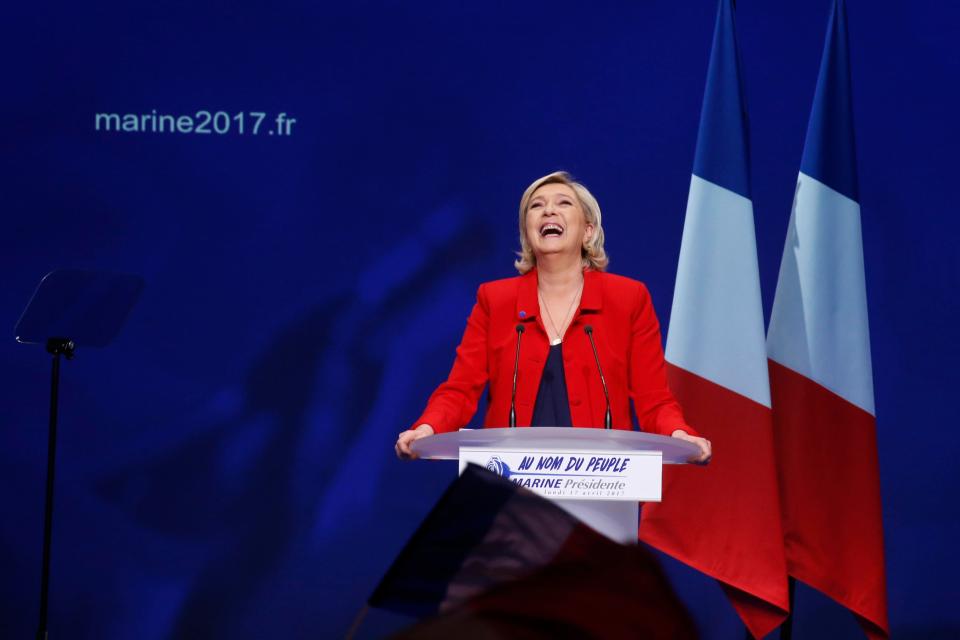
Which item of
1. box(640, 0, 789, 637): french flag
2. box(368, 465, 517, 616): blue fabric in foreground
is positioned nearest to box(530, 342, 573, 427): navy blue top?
box(640, 0, 789, 637): french flag

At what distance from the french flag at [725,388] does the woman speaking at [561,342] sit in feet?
2.63

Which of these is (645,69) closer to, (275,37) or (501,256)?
(501,256)

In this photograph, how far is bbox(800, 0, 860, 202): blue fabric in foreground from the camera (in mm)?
4172

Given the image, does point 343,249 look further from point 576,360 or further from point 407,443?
point 407,443

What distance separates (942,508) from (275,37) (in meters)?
3.19

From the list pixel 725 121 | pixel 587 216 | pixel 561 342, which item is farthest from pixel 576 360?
pixel 725 121

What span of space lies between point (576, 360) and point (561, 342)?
66mm

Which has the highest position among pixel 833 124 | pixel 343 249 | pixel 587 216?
pixel 833 124

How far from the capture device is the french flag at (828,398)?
3.99 m

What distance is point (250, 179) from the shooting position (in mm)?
4809

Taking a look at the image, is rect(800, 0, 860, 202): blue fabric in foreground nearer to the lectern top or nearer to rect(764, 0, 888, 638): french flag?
rect(764, 0, 888, 638): french flag

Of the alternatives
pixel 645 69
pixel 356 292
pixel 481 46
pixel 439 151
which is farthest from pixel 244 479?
pixel 645 69

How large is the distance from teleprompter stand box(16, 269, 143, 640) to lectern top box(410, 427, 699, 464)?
1.60 m

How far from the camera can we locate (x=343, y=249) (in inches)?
187
